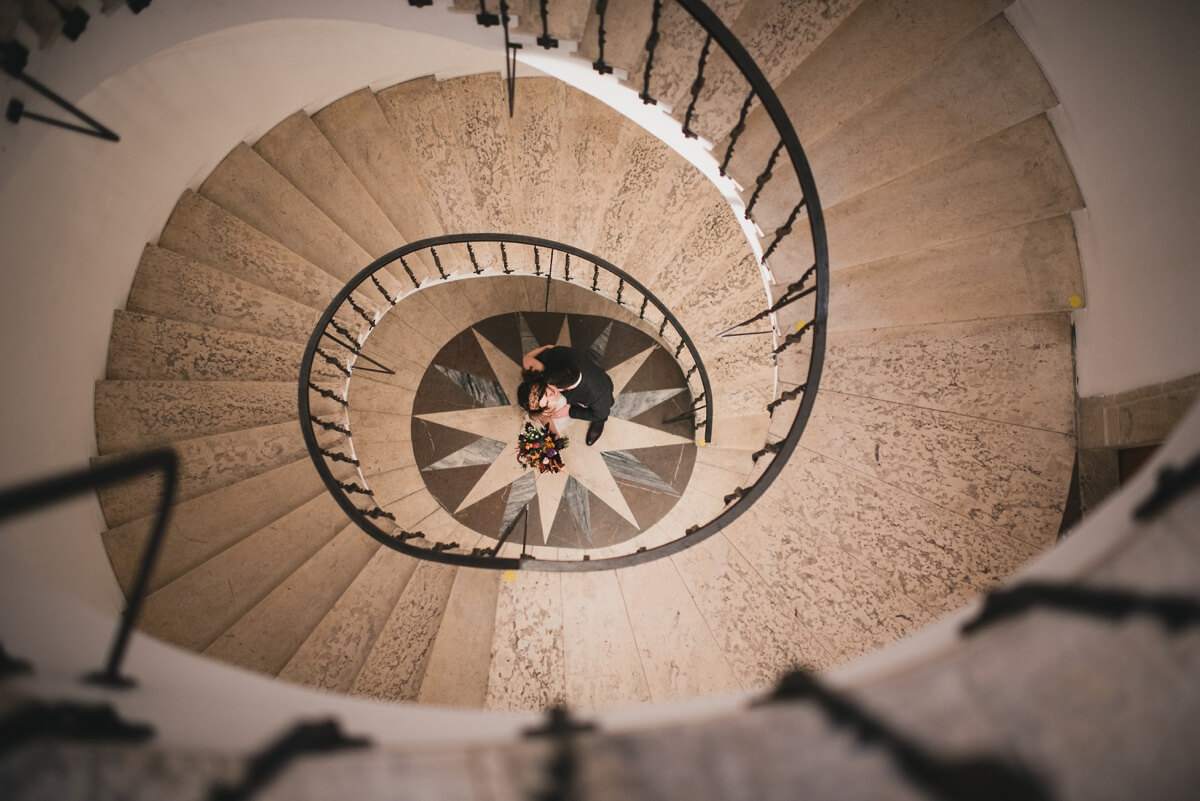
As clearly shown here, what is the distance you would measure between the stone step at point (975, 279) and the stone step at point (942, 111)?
0.59 meters

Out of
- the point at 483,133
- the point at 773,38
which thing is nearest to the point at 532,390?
the point at 483,133

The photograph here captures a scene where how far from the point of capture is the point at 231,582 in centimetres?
358

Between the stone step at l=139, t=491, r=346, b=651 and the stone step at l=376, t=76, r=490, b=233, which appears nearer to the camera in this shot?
the stone step at l=139, t=491, r=346, b=651

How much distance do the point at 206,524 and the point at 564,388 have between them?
331cm

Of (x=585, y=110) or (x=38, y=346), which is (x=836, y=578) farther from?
(x=38, y=346)

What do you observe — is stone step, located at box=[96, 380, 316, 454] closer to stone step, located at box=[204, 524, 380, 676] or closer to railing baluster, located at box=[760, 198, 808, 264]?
stone step, located at box=[204, 524, 380, 676]

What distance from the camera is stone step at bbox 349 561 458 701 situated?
3.80 meters

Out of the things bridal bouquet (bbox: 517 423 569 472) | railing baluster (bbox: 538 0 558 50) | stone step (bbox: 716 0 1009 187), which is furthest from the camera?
bridal bouquet (bbox: 517 423 569 472)

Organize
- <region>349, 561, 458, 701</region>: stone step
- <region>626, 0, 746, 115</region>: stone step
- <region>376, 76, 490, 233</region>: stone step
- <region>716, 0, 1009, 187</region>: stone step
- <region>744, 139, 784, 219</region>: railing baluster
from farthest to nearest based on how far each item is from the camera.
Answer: <region>376, 76, 490, 233</region>: stone step → <region>349, 561, 458, 701</region>: stone step → <region>626, 0, 746, 115</region>: stone step → <region>744, 139, 784, 219</region>: railing baluster → <region>716, 0, 1009, 187</region>: stone step

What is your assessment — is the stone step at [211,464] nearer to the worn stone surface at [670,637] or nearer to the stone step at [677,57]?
the worn stone surface at [670,637]

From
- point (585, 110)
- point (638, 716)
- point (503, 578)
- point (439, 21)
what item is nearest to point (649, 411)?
point (503, 578)

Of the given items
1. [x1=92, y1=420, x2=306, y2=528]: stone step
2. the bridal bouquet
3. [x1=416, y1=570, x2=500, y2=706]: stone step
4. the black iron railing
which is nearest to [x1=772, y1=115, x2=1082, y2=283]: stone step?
the black iron railing

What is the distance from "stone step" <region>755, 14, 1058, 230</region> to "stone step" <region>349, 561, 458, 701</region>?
446cm

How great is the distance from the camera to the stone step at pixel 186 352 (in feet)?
11.3
